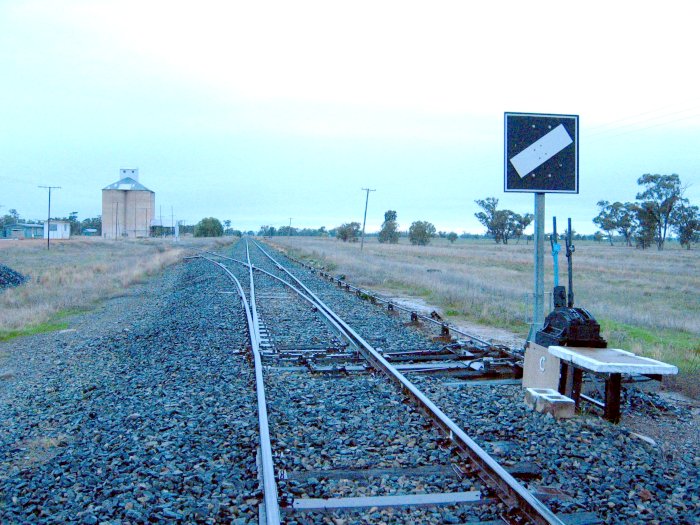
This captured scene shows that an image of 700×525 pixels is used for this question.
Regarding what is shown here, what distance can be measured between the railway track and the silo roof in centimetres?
12289

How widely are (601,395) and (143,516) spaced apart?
4707 mm

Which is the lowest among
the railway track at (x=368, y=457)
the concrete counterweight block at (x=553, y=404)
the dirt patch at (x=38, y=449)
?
the dirt patch at (x=38, y=449)

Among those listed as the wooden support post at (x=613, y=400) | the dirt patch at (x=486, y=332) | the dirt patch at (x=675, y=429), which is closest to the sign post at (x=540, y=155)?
the wooden support post at (x=613, y=400)

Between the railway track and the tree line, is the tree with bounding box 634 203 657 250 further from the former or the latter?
the railway track

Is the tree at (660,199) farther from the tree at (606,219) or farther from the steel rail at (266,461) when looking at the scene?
the steel rail at (266,461)

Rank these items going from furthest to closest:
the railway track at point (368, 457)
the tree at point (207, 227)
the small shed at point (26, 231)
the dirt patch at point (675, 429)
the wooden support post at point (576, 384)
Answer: the tree at point (207, 227) → the small shed at point (26, 231) → the wooden support post at point (576, 384) → the dirt patch at point (675, 429) → the railway track at point (368, 457)

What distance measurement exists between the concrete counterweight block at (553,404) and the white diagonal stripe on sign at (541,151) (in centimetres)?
232

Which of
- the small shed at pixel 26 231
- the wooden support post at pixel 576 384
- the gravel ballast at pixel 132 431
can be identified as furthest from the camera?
the small shed at pixel 26 231

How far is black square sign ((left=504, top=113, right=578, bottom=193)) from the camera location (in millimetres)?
6840

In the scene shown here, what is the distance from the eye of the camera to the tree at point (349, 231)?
4518 inches

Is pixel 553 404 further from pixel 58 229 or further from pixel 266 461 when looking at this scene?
pixel 58 229

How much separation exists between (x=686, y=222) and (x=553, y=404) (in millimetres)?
87000

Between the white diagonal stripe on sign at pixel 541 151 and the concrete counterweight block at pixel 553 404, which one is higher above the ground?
the white diagonal stripe on sign at pixel 541 151

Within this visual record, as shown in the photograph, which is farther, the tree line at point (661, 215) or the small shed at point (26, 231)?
the small shed at point (26, 231)
